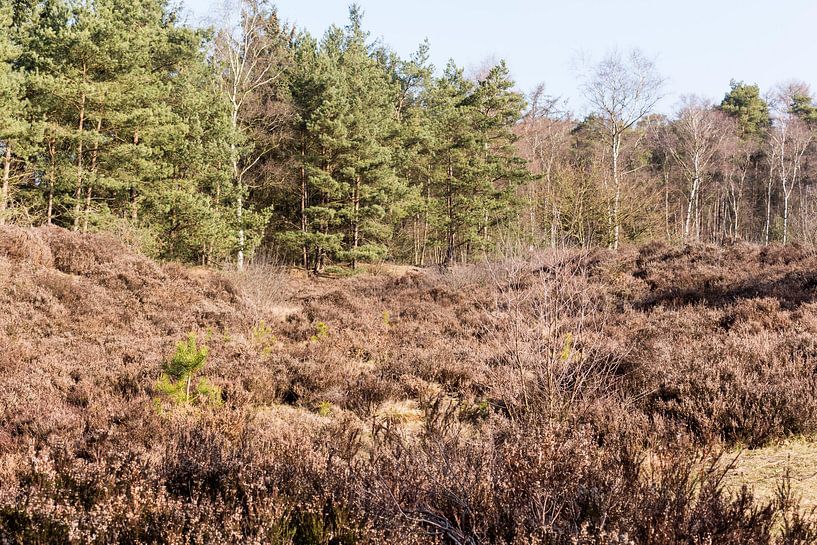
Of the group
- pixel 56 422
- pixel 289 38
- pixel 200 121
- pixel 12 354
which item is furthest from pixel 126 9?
pixel 56 422

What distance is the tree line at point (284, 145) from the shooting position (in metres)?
16.1

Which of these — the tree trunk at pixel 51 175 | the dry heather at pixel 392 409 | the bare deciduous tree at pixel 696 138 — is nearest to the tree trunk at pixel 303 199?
the tree trunk at pixel 51 175

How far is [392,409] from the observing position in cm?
591

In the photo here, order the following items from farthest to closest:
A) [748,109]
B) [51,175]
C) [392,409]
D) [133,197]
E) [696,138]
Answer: [748,109], [696,138], [133,197], [51,175], [392,409]

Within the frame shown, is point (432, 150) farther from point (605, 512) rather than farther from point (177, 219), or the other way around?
point (605, 512)

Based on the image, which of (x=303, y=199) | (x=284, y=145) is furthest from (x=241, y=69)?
(x=303, y=199)

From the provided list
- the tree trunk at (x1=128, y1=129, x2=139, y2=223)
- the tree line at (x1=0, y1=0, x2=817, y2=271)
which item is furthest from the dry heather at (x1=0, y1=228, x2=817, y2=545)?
the tree trunk at (x1=128, y1=129, x2=139, y2=223)

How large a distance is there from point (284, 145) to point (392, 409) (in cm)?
2135

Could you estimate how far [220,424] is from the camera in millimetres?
4652

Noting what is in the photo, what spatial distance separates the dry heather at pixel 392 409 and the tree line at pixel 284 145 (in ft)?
10.5

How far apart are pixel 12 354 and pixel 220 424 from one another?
3.64 metres

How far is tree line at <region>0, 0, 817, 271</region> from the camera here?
634 inches

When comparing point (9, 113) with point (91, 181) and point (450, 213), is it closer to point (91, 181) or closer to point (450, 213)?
point (91, 181)

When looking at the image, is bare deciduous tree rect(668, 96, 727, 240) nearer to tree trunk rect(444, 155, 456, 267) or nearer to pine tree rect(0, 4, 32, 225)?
tree trunk rect(444, 155, 456, 267)
